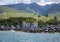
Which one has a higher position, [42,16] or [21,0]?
[21,0]

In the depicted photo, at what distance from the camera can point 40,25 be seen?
44.9 m

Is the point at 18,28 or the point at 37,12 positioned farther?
the point at 37,12

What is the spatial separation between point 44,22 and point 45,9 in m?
7.26

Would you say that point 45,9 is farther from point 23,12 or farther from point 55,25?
point 55,25

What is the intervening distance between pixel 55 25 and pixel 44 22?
2.53 m

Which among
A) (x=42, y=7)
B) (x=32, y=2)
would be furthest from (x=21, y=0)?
(x=42, y=7)

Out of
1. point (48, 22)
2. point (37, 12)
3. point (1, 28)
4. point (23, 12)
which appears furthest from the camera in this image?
point (23, 12)

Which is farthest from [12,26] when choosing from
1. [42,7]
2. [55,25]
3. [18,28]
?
[42,7]

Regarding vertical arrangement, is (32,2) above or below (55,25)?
above

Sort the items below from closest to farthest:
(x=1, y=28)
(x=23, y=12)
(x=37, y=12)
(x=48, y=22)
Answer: (x=1, y=28) < (x=48, y=22) < (x=37, y=12) < (x=23, y=12)

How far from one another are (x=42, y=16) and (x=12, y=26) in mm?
6141

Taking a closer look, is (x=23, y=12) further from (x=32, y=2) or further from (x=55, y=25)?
(x=55, y=25)

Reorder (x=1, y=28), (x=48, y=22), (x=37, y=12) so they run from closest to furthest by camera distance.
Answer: (x=1, y=28) → (x=48, y=22) → (x=37, y=12)

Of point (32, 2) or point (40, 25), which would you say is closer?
point (40, 25)
